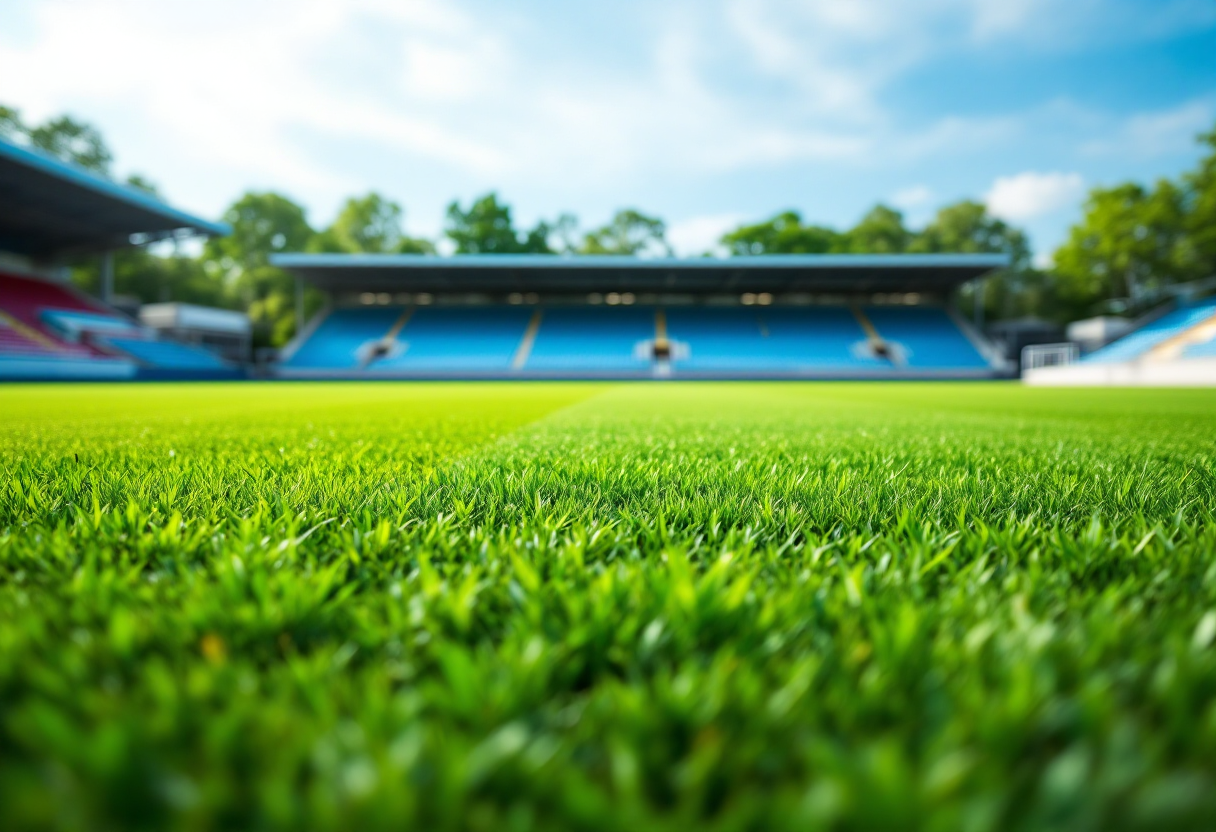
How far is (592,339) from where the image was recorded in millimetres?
30234

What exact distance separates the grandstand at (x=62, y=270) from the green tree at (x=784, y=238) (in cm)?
3105

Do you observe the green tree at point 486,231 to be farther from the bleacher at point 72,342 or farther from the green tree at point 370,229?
the bleacher at point 72,342

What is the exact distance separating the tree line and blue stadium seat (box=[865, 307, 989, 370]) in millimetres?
10288

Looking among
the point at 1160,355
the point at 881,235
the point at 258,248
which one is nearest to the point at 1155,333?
the point at 1160,355

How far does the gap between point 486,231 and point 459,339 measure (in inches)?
561

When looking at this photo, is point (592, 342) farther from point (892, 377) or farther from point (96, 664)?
point (96, 664)

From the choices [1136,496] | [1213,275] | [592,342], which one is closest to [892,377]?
[592,342]

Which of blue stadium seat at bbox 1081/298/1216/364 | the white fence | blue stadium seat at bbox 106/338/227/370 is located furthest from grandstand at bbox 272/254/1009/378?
blue stadium seat at bbox 1081/298/1216/364

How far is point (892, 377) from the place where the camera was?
2645 centimetres

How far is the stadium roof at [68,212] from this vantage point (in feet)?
60.2

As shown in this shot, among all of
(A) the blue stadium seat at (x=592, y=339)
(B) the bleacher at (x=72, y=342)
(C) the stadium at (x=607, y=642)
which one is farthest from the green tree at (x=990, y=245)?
(C) the stadium at (x=607, y=642)

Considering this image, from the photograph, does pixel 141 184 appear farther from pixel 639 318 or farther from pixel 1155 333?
pixel 1155 333

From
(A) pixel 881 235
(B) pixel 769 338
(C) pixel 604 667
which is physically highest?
(A) pixel 881 235

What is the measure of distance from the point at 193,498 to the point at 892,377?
28.5 meters
